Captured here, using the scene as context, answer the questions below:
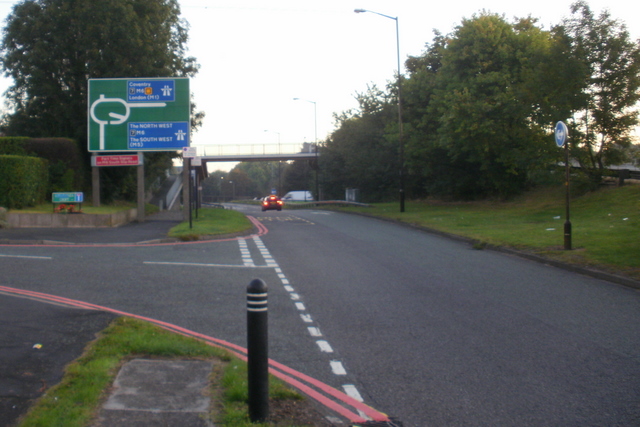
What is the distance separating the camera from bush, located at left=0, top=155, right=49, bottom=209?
2403 centimetres

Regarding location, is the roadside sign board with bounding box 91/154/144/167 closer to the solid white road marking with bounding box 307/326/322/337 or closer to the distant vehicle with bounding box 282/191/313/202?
the solid white road marking with bounding box 307/326/322/337

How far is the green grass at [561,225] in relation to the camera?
555 inches

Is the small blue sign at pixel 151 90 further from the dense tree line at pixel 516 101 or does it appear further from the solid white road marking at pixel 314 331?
the solid white road marking at pixel 314 331

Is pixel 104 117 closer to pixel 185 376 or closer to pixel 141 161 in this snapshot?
pixel 141 161

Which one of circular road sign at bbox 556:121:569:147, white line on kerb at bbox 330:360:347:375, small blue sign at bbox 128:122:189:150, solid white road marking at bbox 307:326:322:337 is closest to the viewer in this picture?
white line on kerb at bbox 330:360:347:375

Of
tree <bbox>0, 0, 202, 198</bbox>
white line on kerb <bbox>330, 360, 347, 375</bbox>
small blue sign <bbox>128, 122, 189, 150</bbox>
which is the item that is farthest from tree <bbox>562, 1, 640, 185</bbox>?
white line on kerb <bbox>330, 360, 347, 375</bbox>

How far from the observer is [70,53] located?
110 ft

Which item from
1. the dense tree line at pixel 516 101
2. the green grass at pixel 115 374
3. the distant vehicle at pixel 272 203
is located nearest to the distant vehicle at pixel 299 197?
the distant vehicle at pixel 272 203

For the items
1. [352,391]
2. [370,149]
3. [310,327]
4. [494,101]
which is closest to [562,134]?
[310,327]

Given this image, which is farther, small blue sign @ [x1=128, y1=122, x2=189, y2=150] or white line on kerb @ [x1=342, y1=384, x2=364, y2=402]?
small blue sign @ [x1=128, y1=122, x2=189, y2=150]

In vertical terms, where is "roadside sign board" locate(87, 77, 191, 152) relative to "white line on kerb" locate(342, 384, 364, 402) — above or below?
above

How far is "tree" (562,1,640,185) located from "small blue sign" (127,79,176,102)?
17904 millimetres

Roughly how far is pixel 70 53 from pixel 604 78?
2685 centimetres

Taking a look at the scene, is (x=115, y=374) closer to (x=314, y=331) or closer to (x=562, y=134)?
(x=314, y=331)
